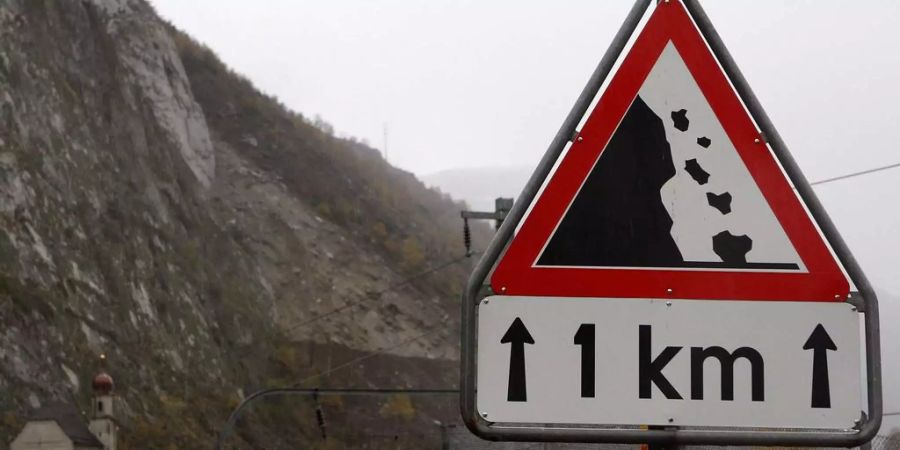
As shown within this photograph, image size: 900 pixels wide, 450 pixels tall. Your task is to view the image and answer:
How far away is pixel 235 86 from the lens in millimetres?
79625

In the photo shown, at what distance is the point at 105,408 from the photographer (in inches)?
1617

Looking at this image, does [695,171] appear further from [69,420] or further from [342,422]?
[342,422]

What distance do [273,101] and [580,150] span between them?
3270 inches

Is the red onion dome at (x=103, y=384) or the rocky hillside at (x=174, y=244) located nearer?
the red onion dome at (x=103, y=384)

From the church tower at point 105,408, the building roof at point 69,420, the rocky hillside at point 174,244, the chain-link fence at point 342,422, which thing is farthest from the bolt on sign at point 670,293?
the chain-link fence at point 342,422

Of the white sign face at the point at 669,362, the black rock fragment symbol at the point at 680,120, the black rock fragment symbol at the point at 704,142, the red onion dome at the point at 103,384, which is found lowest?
the red onion dome at the point at 103,384

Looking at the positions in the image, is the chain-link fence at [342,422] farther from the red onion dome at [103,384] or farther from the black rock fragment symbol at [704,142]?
the black rock fragment symbol at [704,142]

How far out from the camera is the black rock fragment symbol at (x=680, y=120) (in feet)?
7.59

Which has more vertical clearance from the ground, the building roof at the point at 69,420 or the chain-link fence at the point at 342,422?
the building roof at the point at 69,420

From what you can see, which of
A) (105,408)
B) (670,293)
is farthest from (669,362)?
(105,408)

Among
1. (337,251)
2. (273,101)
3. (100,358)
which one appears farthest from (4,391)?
(273,101)

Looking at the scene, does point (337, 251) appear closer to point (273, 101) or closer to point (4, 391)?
point (273, 101)

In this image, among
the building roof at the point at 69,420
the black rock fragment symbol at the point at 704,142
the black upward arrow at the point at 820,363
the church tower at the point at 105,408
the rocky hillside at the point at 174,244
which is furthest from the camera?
the rocky hillside at the point at 174,244

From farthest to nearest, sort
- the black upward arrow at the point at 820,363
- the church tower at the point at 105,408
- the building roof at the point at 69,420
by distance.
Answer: the church tower at the point at 105,408, the building roof at the point at 69,420, the black upward arrow at the point at 820,363
